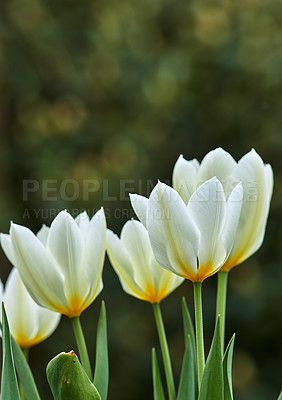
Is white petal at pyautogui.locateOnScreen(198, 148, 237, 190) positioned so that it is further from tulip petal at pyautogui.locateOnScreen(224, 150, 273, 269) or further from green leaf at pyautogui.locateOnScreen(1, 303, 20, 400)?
green leaf at pyautogui.locateOnScreen(1, 303, 20, 400)

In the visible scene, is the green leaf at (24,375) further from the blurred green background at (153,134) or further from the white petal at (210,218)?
the blurred green background at (153,134)

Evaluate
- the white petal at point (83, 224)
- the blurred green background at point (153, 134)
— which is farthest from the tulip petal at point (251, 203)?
the blurred green background at point (153, 134)

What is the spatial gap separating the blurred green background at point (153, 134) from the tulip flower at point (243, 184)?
4.72ft

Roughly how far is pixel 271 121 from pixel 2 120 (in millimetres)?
944

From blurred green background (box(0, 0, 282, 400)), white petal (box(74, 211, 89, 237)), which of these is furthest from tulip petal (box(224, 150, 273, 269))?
blurred green background (box(0, 0, 282, 400))

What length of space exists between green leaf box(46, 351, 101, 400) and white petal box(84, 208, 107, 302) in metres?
0.08

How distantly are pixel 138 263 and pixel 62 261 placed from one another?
0.19ft

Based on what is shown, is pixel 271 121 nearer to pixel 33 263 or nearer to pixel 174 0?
pixel 174 0

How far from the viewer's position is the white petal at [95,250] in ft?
1.38

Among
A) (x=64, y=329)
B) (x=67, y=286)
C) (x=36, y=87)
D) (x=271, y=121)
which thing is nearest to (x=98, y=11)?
(x=36, y=87)

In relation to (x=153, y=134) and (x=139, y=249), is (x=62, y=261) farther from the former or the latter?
(x=153, y=134)

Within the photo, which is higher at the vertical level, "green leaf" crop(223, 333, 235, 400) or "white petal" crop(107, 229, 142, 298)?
"white petal" crop(107, 229, 142, 298)

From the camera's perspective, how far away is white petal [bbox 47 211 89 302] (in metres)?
0.44

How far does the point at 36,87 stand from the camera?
2.16m
